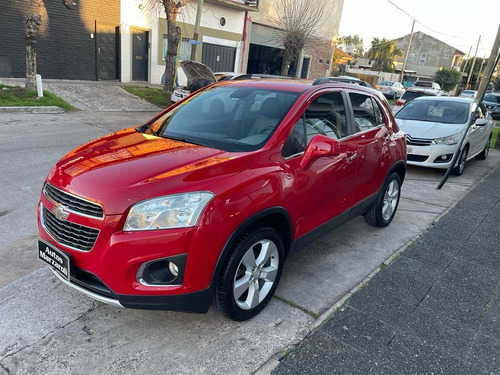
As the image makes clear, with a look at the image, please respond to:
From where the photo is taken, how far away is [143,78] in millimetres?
18984

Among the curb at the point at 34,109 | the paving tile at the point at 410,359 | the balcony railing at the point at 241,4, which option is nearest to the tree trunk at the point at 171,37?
the curb at the point at 34,109

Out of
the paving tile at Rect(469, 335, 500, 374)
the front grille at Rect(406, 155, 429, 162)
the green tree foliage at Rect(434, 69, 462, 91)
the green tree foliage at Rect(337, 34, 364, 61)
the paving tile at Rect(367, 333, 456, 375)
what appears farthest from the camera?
the green tree foliage at Rect(337, 34, 364, 61)

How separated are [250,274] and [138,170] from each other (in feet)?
3.52

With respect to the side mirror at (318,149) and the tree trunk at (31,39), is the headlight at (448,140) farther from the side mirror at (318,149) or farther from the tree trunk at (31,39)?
the tree trunk at (31,39)

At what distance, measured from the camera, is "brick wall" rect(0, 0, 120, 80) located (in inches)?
555

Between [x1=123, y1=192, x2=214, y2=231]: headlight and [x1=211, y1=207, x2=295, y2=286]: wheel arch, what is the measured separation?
307 millimetres

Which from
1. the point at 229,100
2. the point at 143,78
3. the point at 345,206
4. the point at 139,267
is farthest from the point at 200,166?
the point at 143,78

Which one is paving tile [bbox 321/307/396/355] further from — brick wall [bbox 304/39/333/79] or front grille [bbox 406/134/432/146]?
brick wall [bbox 304/39/333/79]

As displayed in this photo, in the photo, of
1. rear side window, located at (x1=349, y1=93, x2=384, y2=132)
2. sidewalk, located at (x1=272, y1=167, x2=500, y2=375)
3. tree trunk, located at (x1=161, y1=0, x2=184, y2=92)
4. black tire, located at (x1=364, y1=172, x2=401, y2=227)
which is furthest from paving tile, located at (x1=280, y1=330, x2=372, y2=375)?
tree trunk, located at (x1=161, y1=0, x2=184, y2=92)

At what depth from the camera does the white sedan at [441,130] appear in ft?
25.0

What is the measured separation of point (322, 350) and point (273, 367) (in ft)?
1.27

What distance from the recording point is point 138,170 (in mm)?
2508

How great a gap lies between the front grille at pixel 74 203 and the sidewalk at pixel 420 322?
4.92 ft

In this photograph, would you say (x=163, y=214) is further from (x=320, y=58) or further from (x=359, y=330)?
(x=320, y=58)
